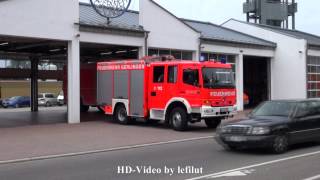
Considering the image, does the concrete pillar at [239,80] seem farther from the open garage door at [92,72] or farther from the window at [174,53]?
the open garage door at [92,72]

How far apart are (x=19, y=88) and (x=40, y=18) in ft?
188

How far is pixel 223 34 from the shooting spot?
121ft

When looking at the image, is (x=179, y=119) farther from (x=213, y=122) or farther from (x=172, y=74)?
(x=213, y=122)

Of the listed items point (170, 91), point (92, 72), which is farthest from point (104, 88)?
point (92, 72)

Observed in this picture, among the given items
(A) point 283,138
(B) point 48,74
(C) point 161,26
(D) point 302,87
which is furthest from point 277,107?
(B) point 48,74

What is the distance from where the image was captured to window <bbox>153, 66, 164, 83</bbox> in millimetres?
22172

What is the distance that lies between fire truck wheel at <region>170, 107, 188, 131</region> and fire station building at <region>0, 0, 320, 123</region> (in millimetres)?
3050

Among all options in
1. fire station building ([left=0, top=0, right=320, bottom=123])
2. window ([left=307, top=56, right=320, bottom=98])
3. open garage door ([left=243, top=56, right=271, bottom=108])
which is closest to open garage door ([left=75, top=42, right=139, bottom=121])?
fire station building ([left=0, top=0, right=320, bottom=123])

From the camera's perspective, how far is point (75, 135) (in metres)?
19.5

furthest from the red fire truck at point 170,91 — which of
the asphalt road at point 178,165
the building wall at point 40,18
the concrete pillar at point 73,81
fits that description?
the asphalt road at point 178,165

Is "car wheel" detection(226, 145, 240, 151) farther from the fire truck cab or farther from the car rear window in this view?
the fire truck cab

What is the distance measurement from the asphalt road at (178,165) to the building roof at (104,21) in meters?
12.1

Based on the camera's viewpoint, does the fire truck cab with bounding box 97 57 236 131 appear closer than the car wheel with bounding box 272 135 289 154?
No

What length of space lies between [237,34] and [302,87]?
6.21 m
